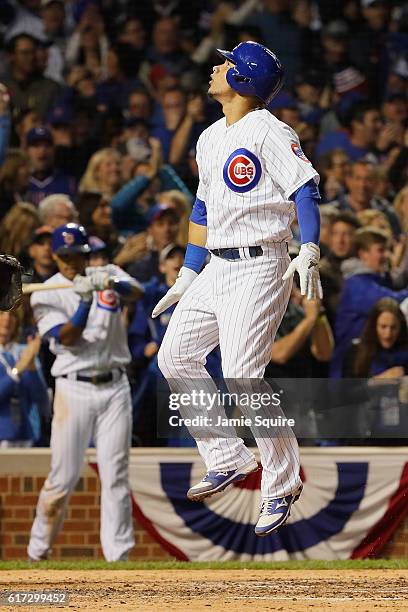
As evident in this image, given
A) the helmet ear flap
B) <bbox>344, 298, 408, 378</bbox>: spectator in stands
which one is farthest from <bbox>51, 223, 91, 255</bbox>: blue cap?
the helmet ear flap

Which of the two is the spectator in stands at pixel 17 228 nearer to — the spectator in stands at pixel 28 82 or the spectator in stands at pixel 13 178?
the spectator in stands at pixel 13 178

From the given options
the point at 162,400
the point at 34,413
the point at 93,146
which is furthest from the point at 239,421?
the point at 93,146

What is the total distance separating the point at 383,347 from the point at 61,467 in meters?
2.37

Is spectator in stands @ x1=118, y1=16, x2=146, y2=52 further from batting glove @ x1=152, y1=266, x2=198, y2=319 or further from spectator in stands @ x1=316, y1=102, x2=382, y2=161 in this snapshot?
batting glove @ x1=152, y1=266, x2=198, y2=319

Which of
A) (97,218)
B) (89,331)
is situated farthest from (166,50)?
(89,331)

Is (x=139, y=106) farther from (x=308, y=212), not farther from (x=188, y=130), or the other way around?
(x=308, y=212)

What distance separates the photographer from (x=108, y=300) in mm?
8188

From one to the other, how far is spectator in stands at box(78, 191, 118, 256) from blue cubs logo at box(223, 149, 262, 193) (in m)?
4.31

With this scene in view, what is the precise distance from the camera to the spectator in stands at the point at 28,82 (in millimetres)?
10555

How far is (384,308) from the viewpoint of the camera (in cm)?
873

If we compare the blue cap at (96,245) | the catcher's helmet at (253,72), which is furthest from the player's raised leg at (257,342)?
the blue cap at (96,245)

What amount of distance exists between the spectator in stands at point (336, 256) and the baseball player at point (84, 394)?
1.59 meters

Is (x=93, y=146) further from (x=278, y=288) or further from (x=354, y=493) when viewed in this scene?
(x=278, y=288)

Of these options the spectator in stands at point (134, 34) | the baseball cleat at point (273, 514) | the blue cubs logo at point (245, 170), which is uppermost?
the spectator in stands at point (134, 34)
